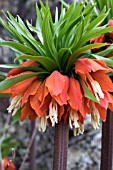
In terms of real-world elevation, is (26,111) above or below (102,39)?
below

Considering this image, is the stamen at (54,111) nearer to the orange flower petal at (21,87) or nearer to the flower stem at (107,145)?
the orange flower petal at (21,87)

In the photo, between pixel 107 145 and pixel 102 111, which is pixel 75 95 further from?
pixel 107 145

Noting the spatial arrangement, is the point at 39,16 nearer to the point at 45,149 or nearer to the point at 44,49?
the point at 44,49

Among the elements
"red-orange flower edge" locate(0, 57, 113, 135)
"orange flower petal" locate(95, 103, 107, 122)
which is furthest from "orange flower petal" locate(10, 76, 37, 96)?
"orange flower petal" locate(95, 103, 107, 122)

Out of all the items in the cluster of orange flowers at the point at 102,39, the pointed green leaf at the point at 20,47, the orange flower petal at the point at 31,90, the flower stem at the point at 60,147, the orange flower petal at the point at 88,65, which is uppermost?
the cluster of orange flowers at the point at 102,39

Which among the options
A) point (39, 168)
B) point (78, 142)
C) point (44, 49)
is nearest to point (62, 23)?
point (44, 49)

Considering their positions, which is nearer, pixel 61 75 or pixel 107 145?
pixel 61 75

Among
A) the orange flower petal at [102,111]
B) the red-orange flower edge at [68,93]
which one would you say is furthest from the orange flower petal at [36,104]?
the orange flower petal at [102,111]

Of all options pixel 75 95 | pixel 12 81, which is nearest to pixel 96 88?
pixel 75 95
